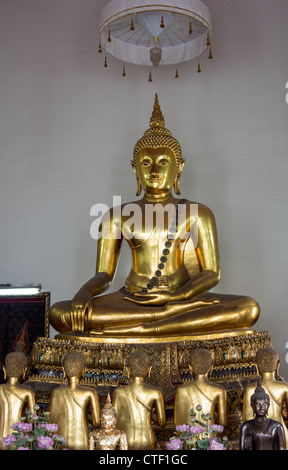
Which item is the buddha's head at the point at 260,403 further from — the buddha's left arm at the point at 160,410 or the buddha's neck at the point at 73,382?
the buddha's neck at the point at 73,382

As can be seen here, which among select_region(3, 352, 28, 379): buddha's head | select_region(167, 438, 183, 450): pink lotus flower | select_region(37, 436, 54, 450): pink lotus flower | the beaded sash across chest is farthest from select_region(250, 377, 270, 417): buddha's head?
the beaded sash across chest

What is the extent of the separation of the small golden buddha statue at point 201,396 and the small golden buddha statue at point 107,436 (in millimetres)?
398

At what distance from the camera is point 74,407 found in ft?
9.43

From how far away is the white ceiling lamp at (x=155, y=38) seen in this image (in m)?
4.78

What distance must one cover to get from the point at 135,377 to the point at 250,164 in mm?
2583

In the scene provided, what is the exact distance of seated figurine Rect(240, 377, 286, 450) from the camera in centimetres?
239

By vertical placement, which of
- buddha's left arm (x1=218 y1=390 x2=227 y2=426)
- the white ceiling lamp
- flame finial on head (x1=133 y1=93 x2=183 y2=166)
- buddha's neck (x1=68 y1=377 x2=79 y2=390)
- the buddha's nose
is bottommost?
buddha's left arm (x1=218 y1=390 x2=227 y2=426)

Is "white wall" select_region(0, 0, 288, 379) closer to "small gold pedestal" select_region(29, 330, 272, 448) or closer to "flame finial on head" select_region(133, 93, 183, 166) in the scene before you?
"flame finial on head" select_region(133, 93, 183, 166)

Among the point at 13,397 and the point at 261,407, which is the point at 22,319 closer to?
the point at 13,397

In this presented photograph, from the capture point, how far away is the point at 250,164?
5090 millimetres

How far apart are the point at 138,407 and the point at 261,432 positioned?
65 cm

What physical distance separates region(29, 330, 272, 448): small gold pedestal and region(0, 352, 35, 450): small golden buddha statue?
0.46m
